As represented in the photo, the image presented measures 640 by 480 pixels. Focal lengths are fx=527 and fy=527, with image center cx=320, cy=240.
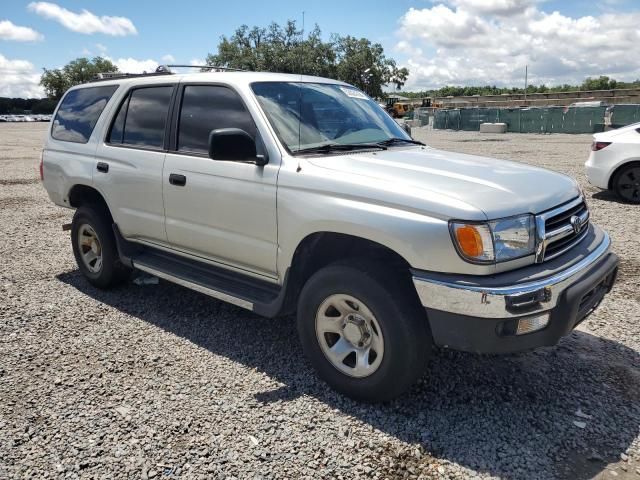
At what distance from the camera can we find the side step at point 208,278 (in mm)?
3494

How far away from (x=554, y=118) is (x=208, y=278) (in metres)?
28.5

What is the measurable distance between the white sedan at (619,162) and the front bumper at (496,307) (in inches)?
277

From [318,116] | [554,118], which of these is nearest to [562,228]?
[318,116]

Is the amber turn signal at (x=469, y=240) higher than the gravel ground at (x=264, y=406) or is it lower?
higher

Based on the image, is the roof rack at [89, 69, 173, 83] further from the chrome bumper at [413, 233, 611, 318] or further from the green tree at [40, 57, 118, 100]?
the green tree at [40, 57, 118, 100]

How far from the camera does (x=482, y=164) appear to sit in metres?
3.55

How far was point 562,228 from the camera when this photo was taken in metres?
3.04

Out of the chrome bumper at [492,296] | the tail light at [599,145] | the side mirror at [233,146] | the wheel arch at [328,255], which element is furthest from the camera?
the tail light at [599,145]

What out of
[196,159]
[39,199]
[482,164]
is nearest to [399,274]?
[482,164]

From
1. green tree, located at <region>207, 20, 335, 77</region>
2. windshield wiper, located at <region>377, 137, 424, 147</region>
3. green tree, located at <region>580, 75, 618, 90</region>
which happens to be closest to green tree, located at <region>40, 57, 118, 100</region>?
green tree, located at <region>207, 20, 335, 77</region>

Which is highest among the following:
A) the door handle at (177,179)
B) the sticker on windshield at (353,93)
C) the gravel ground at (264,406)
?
the sticker on windshield at (353,93)

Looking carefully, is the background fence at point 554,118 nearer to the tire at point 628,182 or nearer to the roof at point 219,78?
the tire at point 628,182

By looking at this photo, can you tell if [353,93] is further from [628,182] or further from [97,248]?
[628,182]

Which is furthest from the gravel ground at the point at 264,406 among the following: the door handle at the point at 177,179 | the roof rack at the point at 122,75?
the roof rack at the point at 122,75
